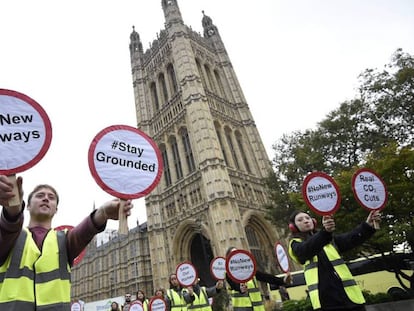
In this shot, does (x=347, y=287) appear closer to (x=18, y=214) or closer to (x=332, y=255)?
(x=332, y=255)

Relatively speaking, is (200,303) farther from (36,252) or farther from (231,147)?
(231,147)

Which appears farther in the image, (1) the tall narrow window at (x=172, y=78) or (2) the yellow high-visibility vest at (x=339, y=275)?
(1) the tall narrow window at (x=172, y=78)

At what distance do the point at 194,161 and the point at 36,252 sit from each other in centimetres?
2538

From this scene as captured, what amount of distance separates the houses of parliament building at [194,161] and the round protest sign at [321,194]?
1707 centimetres

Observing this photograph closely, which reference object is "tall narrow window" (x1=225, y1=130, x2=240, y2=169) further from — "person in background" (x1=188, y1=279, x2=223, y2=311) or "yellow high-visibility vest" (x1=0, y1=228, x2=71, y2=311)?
"yellow high-visibility vest" (x1=0, y1=228, x2=71, y2=311)

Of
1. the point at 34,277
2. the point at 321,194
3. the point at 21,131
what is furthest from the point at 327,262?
the point at 21,131

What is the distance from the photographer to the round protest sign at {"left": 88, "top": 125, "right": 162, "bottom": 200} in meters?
2.02

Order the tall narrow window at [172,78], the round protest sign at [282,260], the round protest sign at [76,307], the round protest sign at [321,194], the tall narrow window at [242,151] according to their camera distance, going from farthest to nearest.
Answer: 1. the tall narrow window at [172,78]
2. the tall narrow window at [242,151]
3. the round protest sign at [76,307]
4. the round protest sign at [282,260]
5. the round protest sign at [321,194]

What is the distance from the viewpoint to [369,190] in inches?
148

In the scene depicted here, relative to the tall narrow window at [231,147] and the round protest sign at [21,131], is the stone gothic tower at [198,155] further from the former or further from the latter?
the round protest sign at [21,131]

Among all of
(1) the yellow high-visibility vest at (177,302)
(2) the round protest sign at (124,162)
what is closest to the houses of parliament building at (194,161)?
(1) the yellow high-visibility vest at (177,302)

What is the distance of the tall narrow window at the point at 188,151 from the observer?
91.1 feet

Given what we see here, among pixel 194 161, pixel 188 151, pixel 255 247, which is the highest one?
pixel 188 151

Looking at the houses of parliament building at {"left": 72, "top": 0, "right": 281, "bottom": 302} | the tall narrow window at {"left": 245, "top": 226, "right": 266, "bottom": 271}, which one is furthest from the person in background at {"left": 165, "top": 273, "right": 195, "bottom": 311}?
the tall narrow window at {"left": 245, "top": 226, "right": 266, "bottom": 271}
